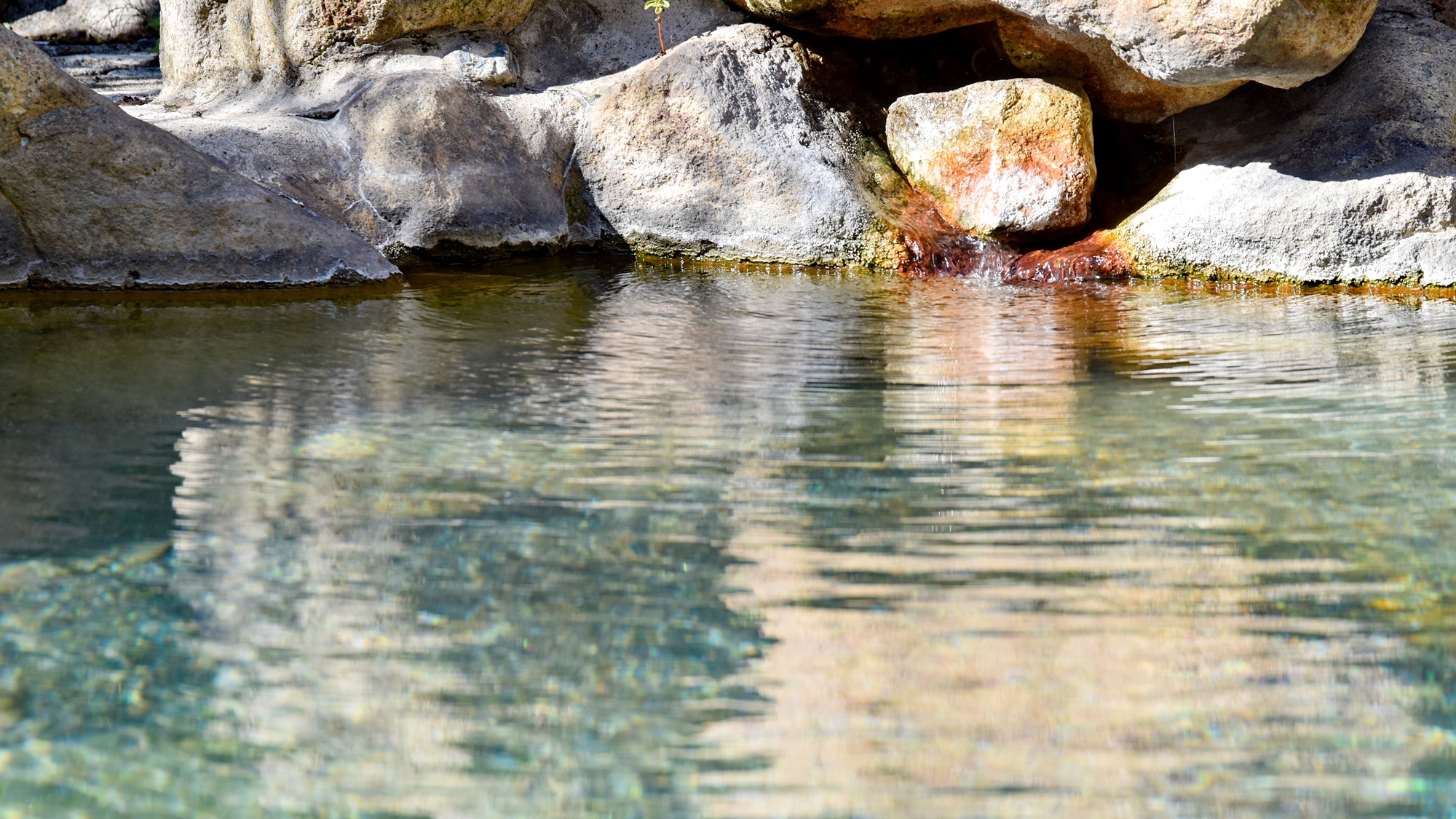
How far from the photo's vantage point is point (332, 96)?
7.99 metres

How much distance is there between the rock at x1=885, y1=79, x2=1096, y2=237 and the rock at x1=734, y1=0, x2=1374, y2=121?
0.32m

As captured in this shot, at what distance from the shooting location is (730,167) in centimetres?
792

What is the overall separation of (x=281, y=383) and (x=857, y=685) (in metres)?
2.88

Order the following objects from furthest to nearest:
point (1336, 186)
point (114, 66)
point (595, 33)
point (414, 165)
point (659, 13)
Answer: point (114, 66) → point (595, 33) → point (659, 13) → point (414, 165) → point (1336, 186)

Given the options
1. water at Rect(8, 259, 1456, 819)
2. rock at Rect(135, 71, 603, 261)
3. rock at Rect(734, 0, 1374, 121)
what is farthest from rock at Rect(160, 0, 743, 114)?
water at Rect(8, 259, 1456, 819)

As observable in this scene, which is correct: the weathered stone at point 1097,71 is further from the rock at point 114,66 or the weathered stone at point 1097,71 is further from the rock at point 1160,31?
the rock at point 114,66

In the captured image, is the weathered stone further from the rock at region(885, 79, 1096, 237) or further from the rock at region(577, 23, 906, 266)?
the rock at region(577, 23, 906, 266)

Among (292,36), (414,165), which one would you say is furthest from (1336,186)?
(292,36)

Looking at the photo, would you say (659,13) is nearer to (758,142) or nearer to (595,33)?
(595,33)

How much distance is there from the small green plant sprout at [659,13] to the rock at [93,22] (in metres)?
6.04

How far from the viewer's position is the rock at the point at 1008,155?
24.7 feet

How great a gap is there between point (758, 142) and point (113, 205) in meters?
3.86

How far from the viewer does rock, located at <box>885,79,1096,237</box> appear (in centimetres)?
752

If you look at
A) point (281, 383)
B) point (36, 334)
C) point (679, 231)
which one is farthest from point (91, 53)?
point (281, 383)
